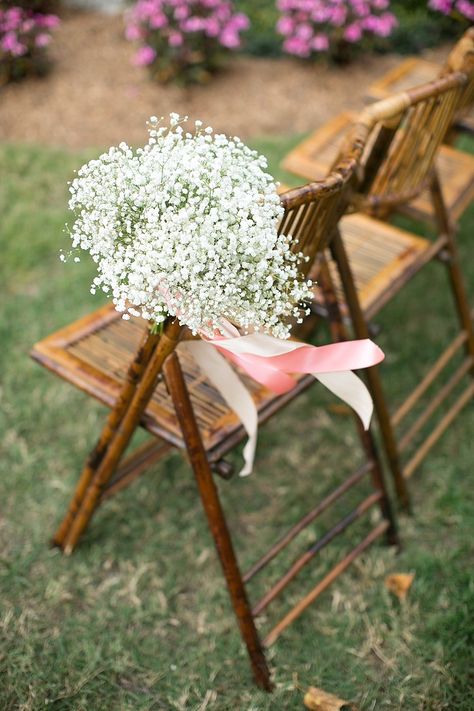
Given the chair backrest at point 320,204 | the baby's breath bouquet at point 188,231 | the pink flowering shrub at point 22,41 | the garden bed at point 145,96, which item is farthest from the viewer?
the pink flowering shrub at point 22,41

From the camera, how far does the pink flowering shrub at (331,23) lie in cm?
484

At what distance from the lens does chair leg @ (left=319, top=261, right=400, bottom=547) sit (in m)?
2.11

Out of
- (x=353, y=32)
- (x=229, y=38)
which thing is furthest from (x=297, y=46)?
(x=229, y=38)

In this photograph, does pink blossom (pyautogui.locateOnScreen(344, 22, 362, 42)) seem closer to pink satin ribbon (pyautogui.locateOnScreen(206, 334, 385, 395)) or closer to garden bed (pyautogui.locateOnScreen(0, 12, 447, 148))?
garden bed (pyautogui.locateOnScreen(0, 12, 447, 148))

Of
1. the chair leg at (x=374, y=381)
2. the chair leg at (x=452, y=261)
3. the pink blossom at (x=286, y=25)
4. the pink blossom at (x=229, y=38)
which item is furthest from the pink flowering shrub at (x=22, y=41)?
the chair leg at (x=374, y=381)

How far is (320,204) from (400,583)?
1.23m

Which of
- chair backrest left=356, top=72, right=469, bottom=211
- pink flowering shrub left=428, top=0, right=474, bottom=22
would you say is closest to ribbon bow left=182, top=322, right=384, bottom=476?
chair backrest left=356, top=72, right=469, bottom=211

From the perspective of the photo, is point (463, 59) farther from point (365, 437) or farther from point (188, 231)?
point (188, 231)

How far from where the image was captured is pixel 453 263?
8.75 ft

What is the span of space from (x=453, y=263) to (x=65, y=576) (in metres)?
1.60

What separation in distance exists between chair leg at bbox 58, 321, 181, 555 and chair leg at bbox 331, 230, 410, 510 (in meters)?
0.55

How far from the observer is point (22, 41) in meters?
4.96

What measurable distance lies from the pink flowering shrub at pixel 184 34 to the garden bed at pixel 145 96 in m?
0.11

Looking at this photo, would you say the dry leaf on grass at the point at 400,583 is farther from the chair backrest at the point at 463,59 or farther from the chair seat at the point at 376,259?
the chair backrest at the point at 463,59
